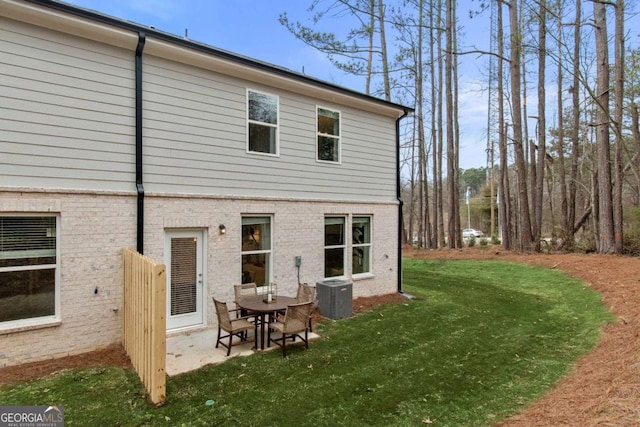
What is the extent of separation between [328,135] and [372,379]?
5837mm

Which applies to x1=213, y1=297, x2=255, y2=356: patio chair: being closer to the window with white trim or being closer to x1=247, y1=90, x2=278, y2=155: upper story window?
the window with white trim

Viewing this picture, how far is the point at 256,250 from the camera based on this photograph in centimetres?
764

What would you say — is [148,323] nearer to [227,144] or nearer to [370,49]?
[227,144]

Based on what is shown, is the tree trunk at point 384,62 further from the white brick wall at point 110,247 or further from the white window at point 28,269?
the white window at point 28,269

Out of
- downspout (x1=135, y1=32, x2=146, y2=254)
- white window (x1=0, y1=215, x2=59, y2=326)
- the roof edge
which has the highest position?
the roof edge

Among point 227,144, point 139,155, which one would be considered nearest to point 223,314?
point 139,155

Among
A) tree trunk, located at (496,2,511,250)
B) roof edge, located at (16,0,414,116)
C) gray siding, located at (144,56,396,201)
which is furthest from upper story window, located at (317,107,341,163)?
tree trunk, located at (496,2,511,250)

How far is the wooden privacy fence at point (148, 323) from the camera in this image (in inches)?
156

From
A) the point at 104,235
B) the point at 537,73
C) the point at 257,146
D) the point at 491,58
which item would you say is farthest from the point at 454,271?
the point at 491,58

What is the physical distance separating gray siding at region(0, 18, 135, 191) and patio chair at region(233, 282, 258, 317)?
106 inches

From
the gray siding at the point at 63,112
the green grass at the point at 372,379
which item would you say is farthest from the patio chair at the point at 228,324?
the gray siding at the point at 63,112

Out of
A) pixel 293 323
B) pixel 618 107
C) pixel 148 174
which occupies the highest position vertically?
pixel 618 107

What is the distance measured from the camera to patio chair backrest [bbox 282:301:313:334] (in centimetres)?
571
